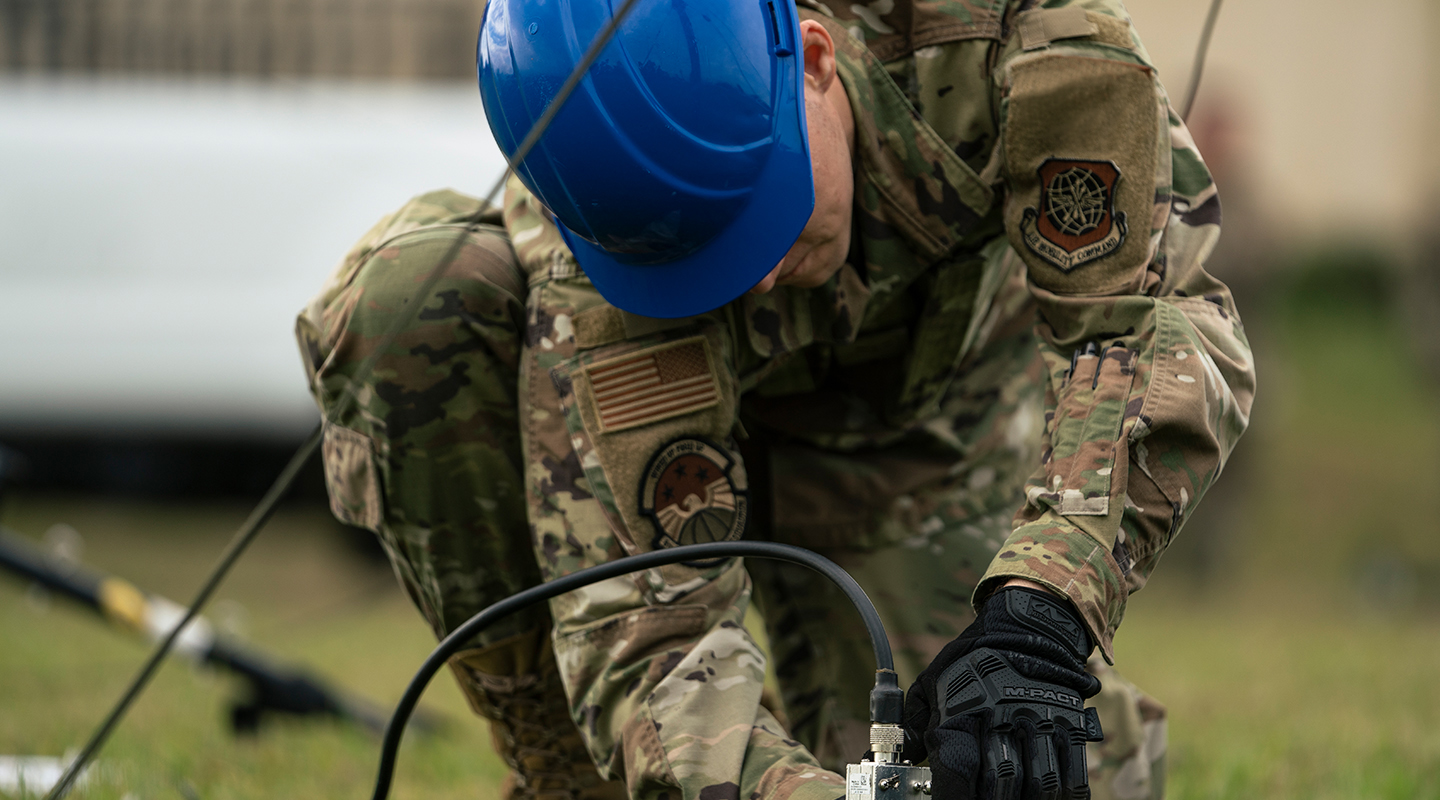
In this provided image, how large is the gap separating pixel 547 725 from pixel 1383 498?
8.82 meters

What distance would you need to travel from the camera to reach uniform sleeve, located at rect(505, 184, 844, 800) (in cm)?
168

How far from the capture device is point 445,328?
195cm

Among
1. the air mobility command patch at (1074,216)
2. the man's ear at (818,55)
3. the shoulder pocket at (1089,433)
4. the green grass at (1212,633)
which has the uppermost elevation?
the man's ear at (818,55)

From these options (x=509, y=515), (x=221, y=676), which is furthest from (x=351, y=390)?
(x=221, y=676)

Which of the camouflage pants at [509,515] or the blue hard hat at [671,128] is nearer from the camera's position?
the blue hard hat at [671,128]

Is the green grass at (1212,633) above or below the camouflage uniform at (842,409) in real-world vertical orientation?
below

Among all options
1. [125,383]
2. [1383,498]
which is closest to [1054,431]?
[125,383]

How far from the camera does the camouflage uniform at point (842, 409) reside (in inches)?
63.1

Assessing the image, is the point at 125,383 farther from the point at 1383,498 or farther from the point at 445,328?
the point at 1383,498

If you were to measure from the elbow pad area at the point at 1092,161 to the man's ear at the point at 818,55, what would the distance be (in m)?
0.23

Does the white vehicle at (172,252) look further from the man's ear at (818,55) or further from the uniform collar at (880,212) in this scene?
the man's ear at (818,55)

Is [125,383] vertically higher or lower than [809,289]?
lower

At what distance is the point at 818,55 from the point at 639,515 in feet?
2.06

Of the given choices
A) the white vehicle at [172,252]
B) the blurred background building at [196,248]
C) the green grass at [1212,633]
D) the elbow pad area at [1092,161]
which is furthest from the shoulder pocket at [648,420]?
the white vehicle at [172,252]
